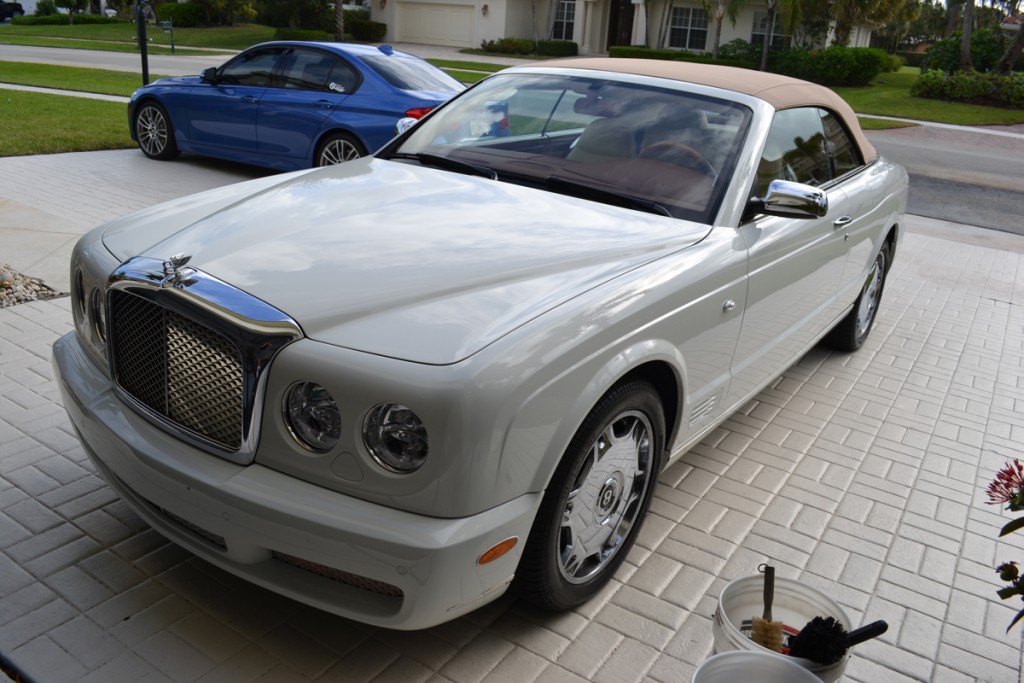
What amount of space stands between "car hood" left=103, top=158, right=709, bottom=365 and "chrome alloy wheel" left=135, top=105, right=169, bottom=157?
25.4 ft

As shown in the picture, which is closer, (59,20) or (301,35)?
(301,35)

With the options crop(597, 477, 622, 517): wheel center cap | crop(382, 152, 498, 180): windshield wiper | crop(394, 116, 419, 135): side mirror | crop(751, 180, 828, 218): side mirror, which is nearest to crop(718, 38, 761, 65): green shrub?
crop(394, 116, 419, 135): side mirror

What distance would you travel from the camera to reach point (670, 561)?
364cm

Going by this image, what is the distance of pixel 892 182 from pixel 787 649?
426 cm

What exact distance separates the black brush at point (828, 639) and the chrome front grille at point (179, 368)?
166 centimetres

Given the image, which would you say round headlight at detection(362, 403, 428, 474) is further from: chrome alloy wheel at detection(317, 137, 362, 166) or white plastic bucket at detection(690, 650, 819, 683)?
chrome alloy wheel at detection(317, 137, 362, 166)

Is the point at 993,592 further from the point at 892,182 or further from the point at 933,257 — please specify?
the point at 933,257

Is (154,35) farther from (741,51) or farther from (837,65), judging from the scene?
(837,65)

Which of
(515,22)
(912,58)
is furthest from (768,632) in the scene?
(912,58)

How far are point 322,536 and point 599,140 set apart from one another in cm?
236

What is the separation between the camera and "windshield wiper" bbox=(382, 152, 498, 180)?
4.13m

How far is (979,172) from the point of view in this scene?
1647cm

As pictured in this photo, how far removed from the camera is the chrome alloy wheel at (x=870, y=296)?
615 cm

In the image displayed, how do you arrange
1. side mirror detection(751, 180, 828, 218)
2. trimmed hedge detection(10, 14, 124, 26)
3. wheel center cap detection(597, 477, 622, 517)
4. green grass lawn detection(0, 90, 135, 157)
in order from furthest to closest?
1. trimmed hedge detection(10, 14, 124, 26)
2. green grass lawn detection(0, 90, 135, 157)
3. side mirror detection(751, 180, 828, 218)
4. wheel center cap detection(597, 477, 622, 517)
